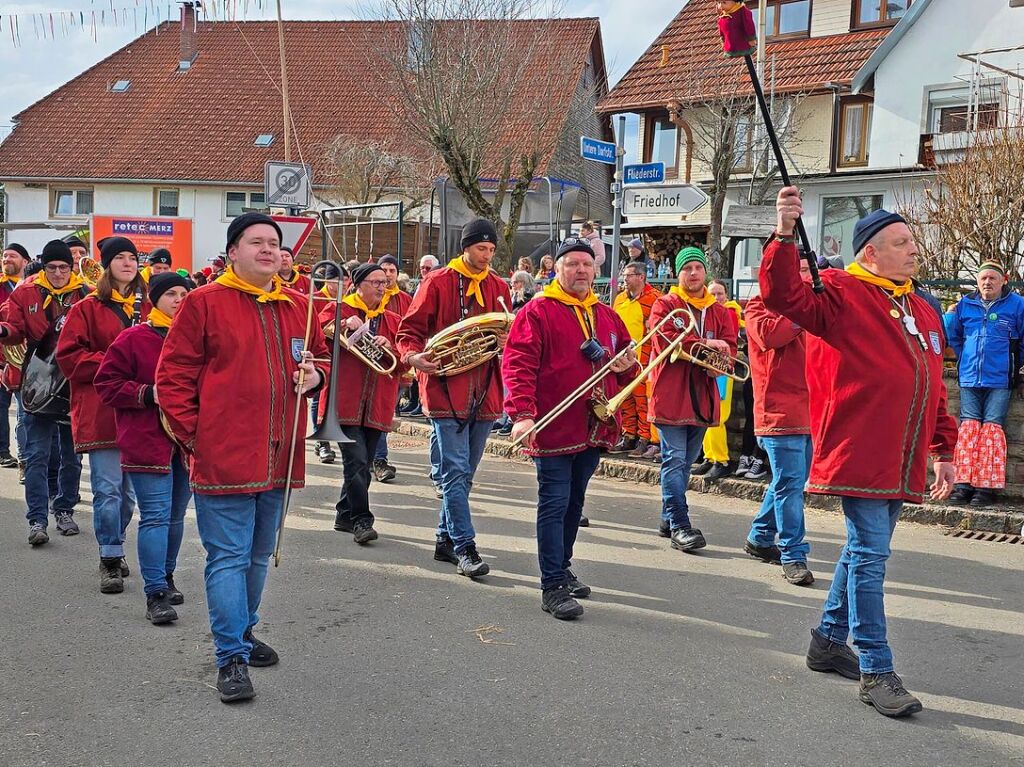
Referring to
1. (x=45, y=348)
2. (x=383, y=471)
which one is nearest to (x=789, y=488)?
(x=383, y=471)

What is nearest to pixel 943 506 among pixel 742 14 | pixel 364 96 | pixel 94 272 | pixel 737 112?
pixel 742 14

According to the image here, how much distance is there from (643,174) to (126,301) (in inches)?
259

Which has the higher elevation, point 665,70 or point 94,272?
point 665,70

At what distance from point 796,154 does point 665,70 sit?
4.15m

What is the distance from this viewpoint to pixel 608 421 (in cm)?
604

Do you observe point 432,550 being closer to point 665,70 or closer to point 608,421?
point 608,421

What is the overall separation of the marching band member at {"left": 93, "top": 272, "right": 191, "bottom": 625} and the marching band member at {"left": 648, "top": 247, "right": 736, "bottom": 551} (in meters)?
3.41

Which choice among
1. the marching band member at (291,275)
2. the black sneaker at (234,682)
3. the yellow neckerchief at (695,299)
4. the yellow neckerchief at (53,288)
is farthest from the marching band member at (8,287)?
the black sneaker at (234,682)

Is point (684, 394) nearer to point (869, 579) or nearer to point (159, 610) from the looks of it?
point (869, 579)

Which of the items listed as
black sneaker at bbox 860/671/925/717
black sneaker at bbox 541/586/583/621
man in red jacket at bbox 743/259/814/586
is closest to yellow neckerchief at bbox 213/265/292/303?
black sneaker at bbox 541/586/583/621

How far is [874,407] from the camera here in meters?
4.64

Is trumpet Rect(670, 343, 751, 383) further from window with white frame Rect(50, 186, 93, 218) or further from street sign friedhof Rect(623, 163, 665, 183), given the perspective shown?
window with white frame Rect(50, 186, 93, 218)

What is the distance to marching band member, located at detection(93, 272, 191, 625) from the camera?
5.71 meters

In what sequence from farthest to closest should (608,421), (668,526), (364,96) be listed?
(364,96)
(668,526)
(608,421)
